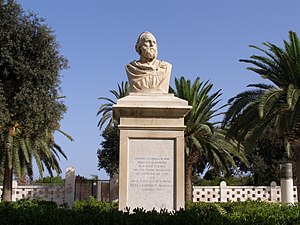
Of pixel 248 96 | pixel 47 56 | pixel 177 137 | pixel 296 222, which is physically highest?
pixel 47 56

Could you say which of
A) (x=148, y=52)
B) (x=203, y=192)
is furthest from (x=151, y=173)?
(x=203, y=192)

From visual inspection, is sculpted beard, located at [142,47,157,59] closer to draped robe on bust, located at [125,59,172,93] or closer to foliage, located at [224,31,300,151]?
draped robe on bust, located at [125,59,172,93]

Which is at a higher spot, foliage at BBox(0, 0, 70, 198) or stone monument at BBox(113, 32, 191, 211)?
foliage at BBox(0, 0, 70, 198)

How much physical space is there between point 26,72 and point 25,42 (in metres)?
1.34

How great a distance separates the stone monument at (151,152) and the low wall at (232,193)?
21.1 meters

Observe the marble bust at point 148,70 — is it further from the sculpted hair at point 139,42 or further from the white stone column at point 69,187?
the white stone column at point 69,187

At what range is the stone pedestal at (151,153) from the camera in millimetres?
7848

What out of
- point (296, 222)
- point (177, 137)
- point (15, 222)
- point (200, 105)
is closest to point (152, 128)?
point (177, 137)

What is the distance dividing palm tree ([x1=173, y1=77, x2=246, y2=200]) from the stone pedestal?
49.8 ft

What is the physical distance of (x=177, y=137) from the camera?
8.00 metres

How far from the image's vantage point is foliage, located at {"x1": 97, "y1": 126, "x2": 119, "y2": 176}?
36844 mm

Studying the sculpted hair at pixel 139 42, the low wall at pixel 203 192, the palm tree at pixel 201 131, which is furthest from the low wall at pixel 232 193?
the sculpted hair at pixel 139 42

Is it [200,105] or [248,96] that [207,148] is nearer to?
[200,105]

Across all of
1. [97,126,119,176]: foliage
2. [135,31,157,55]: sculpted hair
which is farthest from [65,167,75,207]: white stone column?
[135,31,157,55]: sculpted hair
